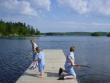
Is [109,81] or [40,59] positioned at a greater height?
[40,59]

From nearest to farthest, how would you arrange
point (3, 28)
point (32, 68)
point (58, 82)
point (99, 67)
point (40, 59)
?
point (58, 82)
point (40, 59)
point (32, 68)
point (99, 67)
point (3, 28)

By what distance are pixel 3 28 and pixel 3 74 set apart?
160401 millimetres

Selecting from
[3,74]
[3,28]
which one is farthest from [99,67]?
[3,28]

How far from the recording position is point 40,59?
65.5 ft

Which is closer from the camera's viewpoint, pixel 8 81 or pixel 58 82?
pixel 58 82

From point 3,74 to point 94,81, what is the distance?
26.6ft

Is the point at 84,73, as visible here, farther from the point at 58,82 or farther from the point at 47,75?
the point at 58,82

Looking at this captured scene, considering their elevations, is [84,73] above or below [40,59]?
below

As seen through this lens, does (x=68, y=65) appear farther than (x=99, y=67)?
No

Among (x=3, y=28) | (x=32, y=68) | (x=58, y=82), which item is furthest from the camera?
(x=3, y=28)

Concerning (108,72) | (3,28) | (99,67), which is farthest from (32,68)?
(3,28)

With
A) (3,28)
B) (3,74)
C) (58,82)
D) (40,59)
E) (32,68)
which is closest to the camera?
(58,82)

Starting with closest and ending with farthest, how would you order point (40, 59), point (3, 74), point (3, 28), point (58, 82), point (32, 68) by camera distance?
1. point (58, 82)
2. point (40, 59)
3. point (32, 68)
4. point (3, 74)
5. point (3, 28)

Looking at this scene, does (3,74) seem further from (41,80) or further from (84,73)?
(41,80)
